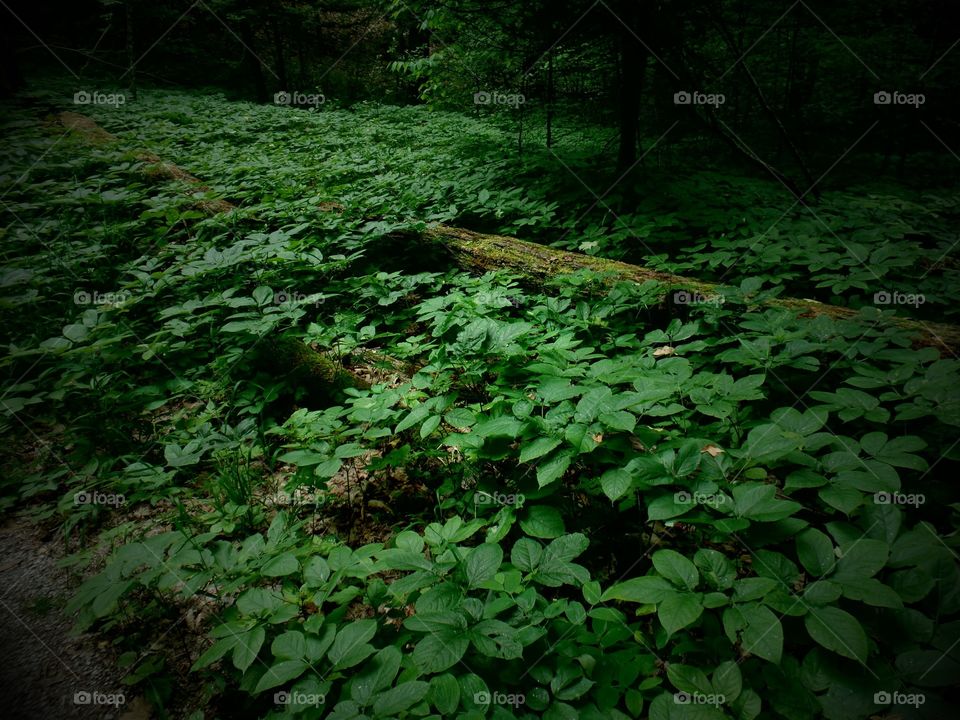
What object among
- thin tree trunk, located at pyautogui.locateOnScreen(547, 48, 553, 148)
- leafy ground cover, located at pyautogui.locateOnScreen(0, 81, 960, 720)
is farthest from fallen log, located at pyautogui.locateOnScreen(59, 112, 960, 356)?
thin tree trunk, located at pyautogui.locateOnScreen(547, 48, 553, 148)

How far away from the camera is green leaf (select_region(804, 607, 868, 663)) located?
971 millimetres

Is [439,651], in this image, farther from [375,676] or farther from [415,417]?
[415,417]

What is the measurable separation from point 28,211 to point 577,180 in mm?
6545

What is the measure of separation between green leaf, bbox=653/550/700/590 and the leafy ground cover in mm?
23

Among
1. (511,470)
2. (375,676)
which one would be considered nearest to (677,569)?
(511,470)

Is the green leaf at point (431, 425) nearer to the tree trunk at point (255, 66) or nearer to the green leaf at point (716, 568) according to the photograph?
the green leaf at point (716, 568)

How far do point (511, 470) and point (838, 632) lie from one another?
3.81 feet

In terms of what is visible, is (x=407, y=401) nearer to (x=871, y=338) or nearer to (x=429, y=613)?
(x=429, y=613)

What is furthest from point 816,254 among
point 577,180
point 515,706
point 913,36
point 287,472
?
point 913,36

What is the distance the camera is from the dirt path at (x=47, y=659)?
1480 millimetres

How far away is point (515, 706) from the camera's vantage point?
115 cm

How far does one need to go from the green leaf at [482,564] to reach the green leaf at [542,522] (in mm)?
151

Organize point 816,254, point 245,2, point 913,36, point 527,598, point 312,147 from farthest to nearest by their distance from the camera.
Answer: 1. point 245,2
2. point 312,147
3. point 913,36
4. point 816,254
5. point 527,598

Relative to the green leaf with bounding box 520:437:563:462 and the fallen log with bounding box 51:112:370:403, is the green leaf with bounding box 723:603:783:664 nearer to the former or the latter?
the green leaf with bounding box 520:437:563:462
